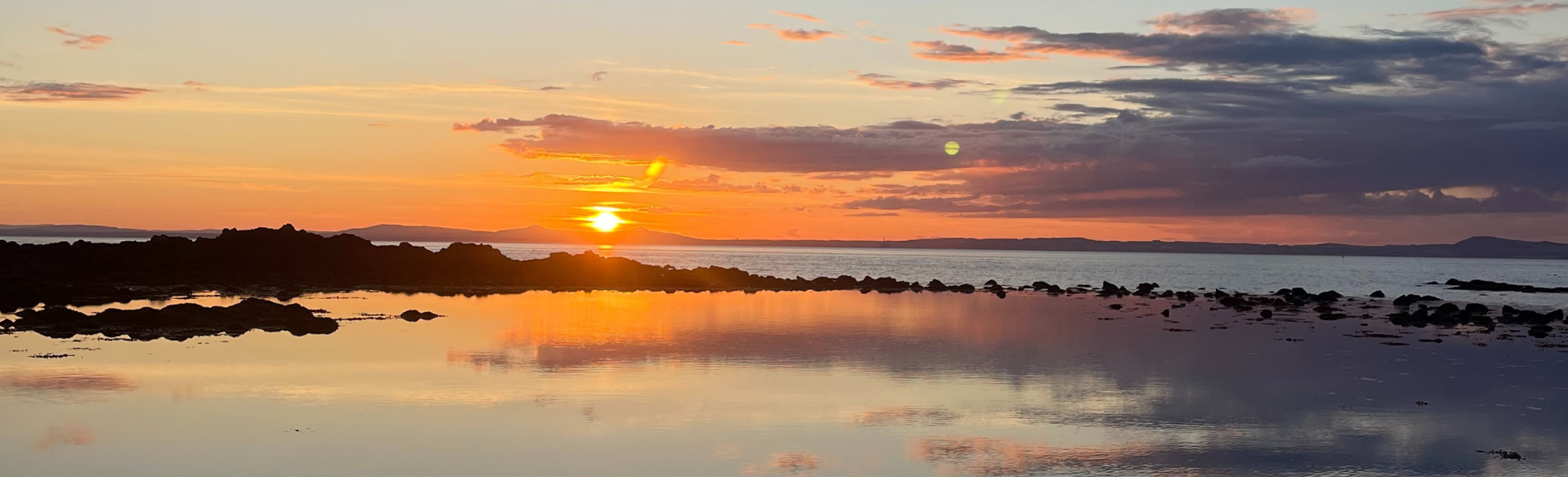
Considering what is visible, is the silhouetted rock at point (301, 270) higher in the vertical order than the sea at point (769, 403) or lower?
higher

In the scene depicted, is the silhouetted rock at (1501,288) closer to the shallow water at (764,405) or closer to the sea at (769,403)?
the sea at (769,403)

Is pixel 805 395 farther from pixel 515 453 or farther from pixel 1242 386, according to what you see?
pixel 1242 386

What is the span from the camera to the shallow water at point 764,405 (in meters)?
15.9

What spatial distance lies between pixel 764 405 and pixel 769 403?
0.34 m

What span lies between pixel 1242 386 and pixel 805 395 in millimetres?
10257

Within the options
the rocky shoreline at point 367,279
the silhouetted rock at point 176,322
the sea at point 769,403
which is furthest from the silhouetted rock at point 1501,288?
the silhouetted rock at point 176,322

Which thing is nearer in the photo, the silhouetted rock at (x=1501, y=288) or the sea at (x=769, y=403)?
the sea at (x=769, y=403)

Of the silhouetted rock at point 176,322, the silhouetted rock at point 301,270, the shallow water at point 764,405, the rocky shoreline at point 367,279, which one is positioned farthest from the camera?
the silhouetted rock at point 301,270

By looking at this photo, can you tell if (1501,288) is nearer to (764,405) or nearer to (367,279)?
(367,279)

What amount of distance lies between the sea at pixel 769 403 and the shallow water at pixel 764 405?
83 millimetres

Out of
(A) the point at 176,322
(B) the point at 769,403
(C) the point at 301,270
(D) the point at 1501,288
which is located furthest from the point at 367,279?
(D) the point at 1501,288

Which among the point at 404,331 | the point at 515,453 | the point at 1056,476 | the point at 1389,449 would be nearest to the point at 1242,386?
the point at 1389,449

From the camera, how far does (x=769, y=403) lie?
69.7ft

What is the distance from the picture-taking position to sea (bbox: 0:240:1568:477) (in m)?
15.9
